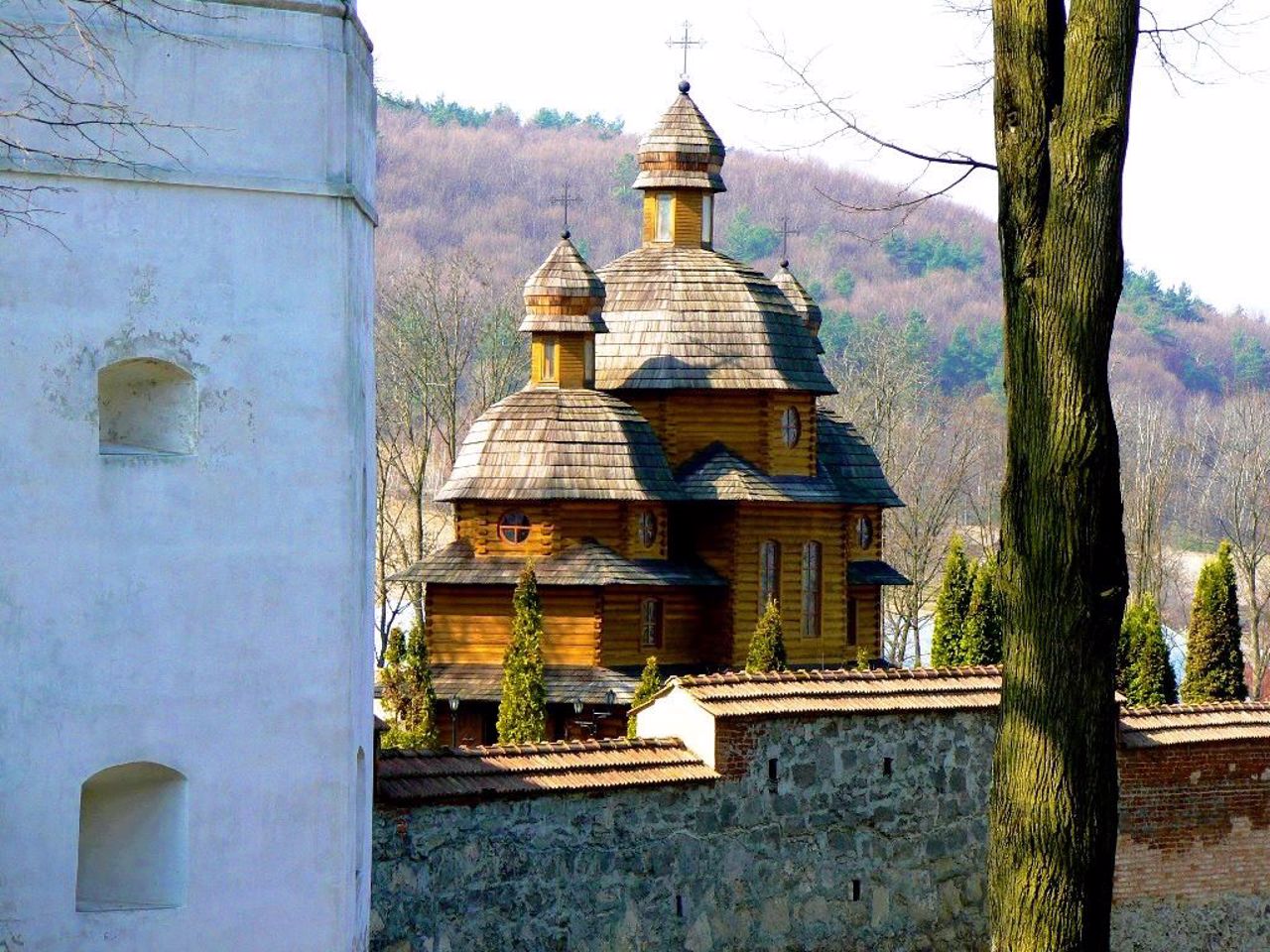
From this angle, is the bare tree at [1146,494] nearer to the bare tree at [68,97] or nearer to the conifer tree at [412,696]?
the conifer tree at [412,696]

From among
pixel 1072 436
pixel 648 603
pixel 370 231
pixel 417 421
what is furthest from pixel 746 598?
pixel 417 421

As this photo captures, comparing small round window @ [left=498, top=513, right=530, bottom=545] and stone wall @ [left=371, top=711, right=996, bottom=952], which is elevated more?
small round window @ [left=498, top=513, right=530, bottom=545]

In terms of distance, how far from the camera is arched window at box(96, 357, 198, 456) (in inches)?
436

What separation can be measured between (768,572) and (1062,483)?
2391cm

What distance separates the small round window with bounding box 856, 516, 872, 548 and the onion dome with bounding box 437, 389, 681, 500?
4.74 m

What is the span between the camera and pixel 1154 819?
658 inches

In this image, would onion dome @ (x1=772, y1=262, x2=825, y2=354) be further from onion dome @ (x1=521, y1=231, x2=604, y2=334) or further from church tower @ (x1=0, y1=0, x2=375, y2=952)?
church tower @ (x1=0, y1=0, x2=375, y2=952)

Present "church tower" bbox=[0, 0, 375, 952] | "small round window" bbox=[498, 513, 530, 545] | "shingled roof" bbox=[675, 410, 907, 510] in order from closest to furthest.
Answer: "church tower" bbox=[0, 0, 375, 952] → "small round window" bbox=[498, 513, 530, 545] → "shingled roof" bbox=[675, 410, 907, 510]

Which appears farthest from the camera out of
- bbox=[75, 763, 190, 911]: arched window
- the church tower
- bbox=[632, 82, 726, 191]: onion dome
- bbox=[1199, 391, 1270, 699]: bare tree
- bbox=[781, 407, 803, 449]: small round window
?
bbox=[1199, 391, 1270, 699]: bare tree

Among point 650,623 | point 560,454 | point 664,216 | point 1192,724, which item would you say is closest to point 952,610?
point 650,623

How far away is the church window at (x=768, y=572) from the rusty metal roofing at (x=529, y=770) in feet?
56.4

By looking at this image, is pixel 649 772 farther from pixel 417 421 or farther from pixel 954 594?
pixel 417 421

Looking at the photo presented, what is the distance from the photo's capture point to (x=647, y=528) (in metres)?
31.0

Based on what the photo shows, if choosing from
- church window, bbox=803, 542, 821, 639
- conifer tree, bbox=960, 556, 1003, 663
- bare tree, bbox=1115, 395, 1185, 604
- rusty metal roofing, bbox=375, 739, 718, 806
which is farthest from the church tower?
bare tree, bbox=1115, 395, 1185, 604
